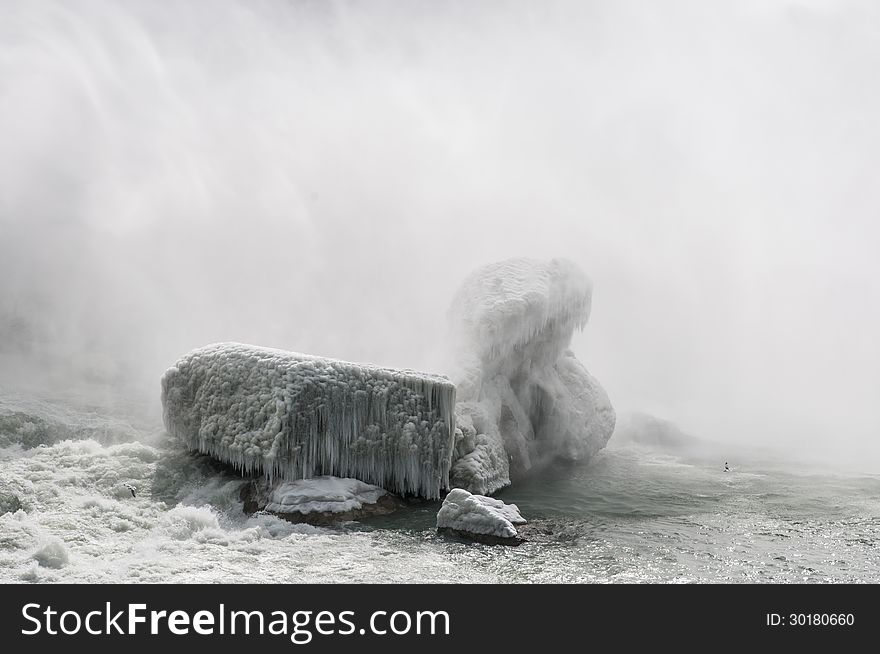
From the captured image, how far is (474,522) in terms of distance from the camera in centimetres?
1634

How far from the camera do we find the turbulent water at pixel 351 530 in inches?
527

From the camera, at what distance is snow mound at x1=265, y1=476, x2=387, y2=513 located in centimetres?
1714

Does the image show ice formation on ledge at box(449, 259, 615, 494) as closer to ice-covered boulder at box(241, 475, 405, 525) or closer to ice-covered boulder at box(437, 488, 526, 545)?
ice-covered boulder at box(241, 475, 405, 525)

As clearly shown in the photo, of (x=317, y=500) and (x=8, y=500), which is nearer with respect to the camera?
(x=8, y=500)

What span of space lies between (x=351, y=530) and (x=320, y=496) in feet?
4.80

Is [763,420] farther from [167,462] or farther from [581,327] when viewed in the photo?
[167,462]

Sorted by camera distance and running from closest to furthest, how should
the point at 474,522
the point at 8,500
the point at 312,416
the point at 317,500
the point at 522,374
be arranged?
the point at 8,500 < the point at 474,522 < the point at 317,500 < the point at 312,416 < the point at 522,374

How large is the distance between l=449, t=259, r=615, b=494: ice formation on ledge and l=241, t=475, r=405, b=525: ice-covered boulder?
13.1 feet

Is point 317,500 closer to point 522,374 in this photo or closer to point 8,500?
point 8,500

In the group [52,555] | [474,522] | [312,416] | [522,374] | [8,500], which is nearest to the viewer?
[52,555]

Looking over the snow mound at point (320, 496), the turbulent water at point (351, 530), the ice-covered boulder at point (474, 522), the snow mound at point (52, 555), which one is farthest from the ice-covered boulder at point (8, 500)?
the ice-covered boulder at point (474, 522)

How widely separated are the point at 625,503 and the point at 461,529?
6398mm

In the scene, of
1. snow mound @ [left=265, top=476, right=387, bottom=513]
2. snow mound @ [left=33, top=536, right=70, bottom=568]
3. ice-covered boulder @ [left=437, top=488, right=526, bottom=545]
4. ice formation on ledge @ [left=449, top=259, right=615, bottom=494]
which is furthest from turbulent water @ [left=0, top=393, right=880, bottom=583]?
ice formation on ledge @ [left=449, top=259, right=615, bottom=494]

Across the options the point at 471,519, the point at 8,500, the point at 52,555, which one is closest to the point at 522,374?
the point at 471,519
